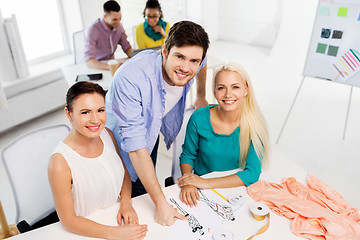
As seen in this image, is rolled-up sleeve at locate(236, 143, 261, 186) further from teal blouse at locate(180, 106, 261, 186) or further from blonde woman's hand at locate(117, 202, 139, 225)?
blonde woman's hand at locate(117, 202, 139, 225)

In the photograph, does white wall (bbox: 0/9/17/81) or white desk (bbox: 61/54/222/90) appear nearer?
white desk (bbox: 61/54/222/90)

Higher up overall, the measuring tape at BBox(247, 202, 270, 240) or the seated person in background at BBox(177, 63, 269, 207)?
the seated person in background at BBox(177, 63, 269, 207)

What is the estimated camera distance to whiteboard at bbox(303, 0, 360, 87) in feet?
8.04

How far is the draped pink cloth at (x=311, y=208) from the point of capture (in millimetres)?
1255

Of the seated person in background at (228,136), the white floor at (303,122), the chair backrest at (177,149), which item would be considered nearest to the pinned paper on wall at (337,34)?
the white floor at (303,122)

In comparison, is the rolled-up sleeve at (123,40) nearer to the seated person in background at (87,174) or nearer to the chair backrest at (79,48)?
the chair backrest at (79,48)

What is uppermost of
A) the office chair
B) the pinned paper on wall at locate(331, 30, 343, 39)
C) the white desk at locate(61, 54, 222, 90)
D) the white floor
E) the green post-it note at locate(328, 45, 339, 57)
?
the pinned paper on wall at locate(331, 30, 343, 39)

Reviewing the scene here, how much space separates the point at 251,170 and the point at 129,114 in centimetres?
60

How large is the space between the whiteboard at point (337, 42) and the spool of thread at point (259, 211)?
1682 millimetres

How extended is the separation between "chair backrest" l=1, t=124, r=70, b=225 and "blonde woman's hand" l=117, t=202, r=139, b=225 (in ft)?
1.52

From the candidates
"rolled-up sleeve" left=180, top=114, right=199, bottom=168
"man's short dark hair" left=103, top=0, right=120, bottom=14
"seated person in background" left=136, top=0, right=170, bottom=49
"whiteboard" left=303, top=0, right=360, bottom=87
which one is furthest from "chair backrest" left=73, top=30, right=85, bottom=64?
"whiteboard" left=303, top=0, right=360, bottom=87

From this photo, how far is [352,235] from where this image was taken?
124cm

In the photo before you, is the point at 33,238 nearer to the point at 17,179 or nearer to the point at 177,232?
the point at 17,179

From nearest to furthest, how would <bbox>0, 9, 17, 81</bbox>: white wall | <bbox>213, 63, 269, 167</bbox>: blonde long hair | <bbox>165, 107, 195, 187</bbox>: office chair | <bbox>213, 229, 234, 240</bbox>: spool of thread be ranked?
<bbox>213, 229, 234, 240</bbox>: spool of thread, <bbox>213, 63, 269, 167</bbox>: blonde long hair, <bbox>165, 107, 195, 187</bbox>: office chair, <bbox>0, 9, 17, 81</bbox>: white wall
